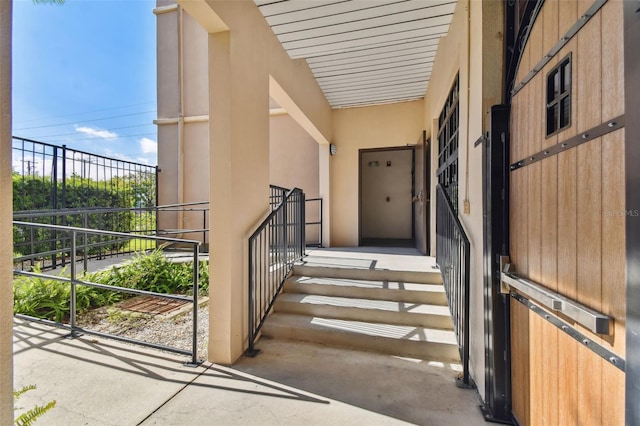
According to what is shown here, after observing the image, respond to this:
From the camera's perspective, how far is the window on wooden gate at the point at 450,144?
2.85 meters

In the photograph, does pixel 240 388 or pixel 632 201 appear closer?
pixel 632 201

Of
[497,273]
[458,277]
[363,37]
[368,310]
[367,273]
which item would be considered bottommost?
[368,310]

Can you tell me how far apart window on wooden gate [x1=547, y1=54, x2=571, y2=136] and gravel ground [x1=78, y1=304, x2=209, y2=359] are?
282cm

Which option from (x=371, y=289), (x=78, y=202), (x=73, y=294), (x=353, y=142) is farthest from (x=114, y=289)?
(x=78, y=202)

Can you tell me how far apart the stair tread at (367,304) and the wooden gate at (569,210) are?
42.0 inches

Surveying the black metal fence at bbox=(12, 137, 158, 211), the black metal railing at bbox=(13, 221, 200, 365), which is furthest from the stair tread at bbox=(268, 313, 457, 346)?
the black metal fence at bbox=(12, 137, 158, 211)

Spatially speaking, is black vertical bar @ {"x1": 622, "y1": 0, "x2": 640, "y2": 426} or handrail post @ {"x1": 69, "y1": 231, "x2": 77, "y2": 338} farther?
handrail post @ {"x1": 69, "y1": 231, "x2": 77, "y2": 338}

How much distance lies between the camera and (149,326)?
116 inches

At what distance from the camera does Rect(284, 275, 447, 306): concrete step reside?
110 inches

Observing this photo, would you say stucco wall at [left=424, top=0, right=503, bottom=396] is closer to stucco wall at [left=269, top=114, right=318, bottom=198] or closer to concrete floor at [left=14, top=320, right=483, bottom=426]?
concrete floor at [left=14, top=320, right=483, bottom=426]

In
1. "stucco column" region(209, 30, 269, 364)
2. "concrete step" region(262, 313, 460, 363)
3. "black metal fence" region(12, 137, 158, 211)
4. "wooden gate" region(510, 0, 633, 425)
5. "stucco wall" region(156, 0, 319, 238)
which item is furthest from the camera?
"stucco wall" region(156, 0, 319, 238)

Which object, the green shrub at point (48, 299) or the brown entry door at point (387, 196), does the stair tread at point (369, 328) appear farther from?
the brown entry door at point (387, 196)

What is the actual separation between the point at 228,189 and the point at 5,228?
4.58 ft

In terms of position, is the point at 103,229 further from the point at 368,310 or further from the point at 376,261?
the point at 368,310
